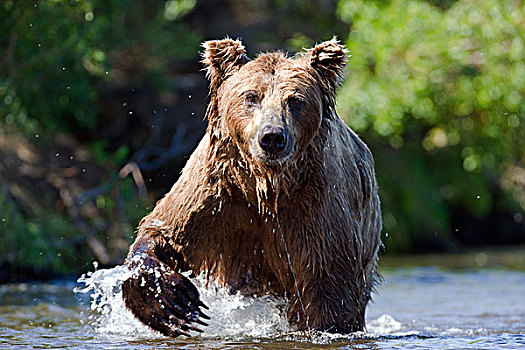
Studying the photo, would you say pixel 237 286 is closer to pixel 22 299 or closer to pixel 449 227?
pixel 22 299

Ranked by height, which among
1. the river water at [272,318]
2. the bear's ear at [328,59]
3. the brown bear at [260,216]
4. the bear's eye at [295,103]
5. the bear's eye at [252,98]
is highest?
the bear's ear at [328,59]

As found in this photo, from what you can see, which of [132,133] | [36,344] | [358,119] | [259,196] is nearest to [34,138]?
[132,133]

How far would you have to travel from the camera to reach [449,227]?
13.1 meters

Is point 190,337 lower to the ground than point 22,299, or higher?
lower

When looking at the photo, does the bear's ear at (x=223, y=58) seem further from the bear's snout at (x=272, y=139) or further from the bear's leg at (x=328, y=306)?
the bear's leg at (x=328, y=306)

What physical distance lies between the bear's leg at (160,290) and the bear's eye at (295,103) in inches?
46.1

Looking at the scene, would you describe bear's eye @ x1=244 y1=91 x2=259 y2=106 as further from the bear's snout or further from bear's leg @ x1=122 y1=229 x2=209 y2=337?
bear's leg @ x1=122 y1=229 x2=209 y2=337

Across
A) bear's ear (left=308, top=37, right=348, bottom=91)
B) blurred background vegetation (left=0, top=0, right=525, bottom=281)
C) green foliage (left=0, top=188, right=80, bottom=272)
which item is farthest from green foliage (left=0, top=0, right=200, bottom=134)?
bear's ear (left=308, top=37, right=348, bottom=91)

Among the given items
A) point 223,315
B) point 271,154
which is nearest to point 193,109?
point 223,315

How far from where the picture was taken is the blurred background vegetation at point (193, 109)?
30.1 ft

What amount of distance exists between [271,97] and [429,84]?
7.05m

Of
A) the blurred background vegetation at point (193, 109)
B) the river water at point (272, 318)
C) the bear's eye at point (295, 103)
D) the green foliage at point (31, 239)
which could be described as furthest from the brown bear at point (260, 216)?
the blurred background vegetation at point (193, 109)

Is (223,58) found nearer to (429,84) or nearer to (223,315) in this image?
(223,315)

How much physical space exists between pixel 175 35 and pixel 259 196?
22.8ft
